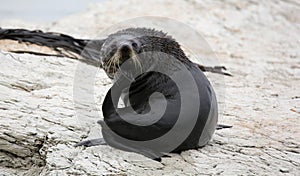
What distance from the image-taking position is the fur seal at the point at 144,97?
2.95 metres

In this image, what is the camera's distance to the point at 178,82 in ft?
10.3

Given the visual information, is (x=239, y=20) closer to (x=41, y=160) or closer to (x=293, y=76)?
(x=293, y=76)

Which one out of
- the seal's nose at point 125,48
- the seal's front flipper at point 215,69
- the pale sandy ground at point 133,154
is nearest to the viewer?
the pale sandy ground at point 133,154

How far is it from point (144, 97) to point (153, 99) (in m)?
0.07

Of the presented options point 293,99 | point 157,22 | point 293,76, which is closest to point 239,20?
point 157,22

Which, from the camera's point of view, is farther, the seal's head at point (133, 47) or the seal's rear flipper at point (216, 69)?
the seal's rear flipper at point (216, 69)

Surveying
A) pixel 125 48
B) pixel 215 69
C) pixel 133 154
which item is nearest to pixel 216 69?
pixel 215 69

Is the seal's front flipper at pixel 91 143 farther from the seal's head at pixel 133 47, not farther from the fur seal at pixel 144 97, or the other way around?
the seal's head at pixel 133 47

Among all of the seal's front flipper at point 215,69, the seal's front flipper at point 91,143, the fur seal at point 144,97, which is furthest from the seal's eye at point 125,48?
the seal's front flipper at point 215,69

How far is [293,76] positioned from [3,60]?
3.22m

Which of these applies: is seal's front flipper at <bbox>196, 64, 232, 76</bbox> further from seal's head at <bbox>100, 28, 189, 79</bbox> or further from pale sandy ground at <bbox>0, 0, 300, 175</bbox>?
seal's head at <bbox>100, 28, 189, 79</bbox>

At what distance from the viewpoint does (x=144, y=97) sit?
3.15 meters

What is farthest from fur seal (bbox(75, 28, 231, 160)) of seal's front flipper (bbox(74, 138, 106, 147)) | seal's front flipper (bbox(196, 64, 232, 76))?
seal's front flipper (bbox(196, 64, 232, 76))

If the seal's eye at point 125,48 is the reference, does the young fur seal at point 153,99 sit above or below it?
below
